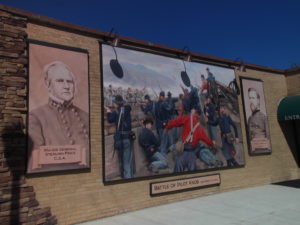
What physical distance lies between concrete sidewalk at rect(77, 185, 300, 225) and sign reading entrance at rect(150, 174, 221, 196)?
369 mm

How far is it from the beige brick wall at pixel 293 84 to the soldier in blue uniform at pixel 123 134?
27.3 feet

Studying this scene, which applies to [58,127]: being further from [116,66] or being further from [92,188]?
[116,66]

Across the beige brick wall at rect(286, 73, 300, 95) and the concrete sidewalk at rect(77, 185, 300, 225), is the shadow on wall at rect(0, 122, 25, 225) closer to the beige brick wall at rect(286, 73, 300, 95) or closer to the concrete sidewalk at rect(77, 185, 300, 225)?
the concrete sidewalk at rect(77, 185, 300, 225)

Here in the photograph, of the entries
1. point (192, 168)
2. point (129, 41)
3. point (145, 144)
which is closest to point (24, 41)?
point (129, 41)

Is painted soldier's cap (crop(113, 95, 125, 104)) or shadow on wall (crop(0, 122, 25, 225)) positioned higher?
painted soldier's cap (crop(113, 95, 125, 104))

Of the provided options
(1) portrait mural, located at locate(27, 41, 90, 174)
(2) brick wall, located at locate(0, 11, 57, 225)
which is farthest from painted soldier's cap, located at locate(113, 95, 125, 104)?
(2) brick wall, located at locate(0, 11, 57, 225)

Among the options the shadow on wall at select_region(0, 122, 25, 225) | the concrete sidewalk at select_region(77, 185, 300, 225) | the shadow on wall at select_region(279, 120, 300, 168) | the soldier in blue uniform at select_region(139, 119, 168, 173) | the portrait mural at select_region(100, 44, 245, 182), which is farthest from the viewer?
the shadow on wall at select_region(279, 120, 300, 168)

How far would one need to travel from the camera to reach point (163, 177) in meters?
8.11

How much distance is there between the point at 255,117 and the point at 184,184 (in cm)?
430

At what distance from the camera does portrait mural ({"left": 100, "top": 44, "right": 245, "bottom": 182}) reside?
24.4 feet

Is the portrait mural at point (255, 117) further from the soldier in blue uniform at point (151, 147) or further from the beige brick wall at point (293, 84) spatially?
the soldier in blue uniform at point (151, 147)

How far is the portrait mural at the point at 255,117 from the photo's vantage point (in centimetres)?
1062

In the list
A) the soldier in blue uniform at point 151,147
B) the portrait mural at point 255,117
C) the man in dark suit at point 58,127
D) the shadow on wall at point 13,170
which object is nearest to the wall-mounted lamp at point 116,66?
the man in dark suit at point 58,127

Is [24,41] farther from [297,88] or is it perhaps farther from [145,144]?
[297,88]
